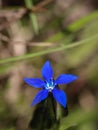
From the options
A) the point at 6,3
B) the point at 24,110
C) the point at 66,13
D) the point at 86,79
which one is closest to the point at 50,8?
the point at 66,13

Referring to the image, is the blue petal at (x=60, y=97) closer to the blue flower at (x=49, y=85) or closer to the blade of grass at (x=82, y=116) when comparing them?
the blue flower at (x=49, y=85)

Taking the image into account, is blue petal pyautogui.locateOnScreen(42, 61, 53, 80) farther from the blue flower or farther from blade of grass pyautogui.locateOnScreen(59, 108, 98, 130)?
blade of grass pyautogui.locateOnScreen(59, 108, 98, 130)

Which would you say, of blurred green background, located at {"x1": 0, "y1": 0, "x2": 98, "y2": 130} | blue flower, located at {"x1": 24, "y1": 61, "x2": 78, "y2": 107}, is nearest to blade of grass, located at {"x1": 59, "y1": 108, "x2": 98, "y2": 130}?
blurred green background, located at {"x1": 0, "y1": 0, "x2": 98, "y2": 130}

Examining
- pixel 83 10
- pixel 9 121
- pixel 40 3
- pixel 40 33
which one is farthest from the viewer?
pixel 83 10

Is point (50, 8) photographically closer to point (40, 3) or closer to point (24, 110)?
point (40, 3)

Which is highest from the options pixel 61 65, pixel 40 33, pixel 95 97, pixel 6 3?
pixel 6 3

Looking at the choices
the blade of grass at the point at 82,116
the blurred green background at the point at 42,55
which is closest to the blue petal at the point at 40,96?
the blade of grass at the point at 82,116

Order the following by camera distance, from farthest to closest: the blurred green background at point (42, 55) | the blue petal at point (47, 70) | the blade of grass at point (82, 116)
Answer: the blurred green background at point (42, 55) < the blade of grass at point (82, 116) < the blue petal at point (47, 70)
